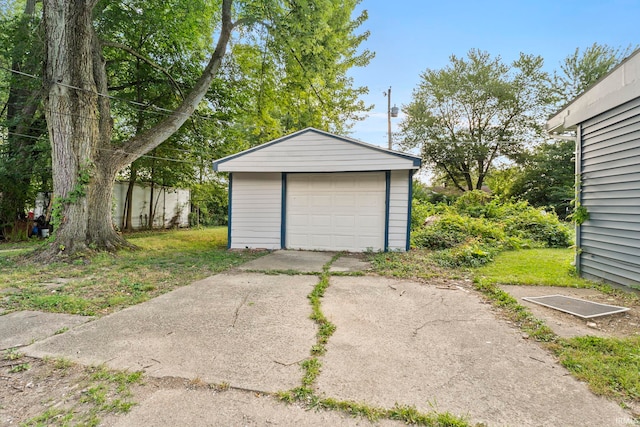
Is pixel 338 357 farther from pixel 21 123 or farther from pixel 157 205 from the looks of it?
pixel 157 205

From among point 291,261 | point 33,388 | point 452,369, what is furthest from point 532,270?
point 33,388

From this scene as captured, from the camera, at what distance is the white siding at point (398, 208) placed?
7.31 meters

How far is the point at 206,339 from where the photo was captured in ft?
8.47

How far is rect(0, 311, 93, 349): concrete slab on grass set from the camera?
255cm

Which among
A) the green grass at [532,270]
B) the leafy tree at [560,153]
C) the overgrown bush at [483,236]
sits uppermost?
the leafy tree at [560,153]

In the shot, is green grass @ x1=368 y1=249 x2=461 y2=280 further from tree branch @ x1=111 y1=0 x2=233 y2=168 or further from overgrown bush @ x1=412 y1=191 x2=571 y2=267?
tree branch @ x1=111 y1=0 x2=233 y2=168

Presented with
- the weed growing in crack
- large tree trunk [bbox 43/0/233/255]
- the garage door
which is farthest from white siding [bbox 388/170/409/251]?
large tree trunk [bbox 43/0/233/255]

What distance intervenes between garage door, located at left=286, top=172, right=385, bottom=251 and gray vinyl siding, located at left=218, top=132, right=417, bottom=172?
0.43 meters

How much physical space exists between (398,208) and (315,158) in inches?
93.1

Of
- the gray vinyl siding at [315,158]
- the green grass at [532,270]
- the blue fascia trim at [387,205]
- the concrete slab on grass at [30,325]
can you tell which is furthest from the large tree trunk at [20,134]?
the green grass at [532,270]

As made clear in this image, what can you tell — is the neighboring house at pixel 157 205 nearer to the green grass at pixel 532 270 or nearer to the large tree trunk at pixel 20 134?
→ the large tree trunk at pixel 20 134

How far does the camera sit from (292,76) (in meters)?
8.47

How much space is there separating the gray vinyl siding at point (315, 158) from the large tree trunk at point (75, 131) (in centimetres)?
273

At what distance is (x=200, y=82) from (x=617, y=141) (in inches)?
332
